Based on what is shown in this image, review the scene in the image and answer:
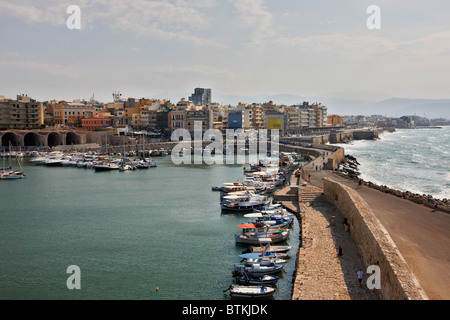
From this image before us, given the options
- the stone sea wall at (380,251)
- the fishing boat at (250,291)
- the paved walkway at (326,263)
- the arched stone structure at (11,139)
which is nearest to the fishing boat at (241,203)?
the paved walkway at (326,263)

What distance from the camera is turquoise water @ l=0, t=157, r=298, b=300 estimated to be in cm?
1571

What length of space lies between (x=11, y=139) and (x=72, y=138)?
10325mm

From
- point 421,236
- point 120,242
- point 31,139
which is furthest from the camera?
point 31,139

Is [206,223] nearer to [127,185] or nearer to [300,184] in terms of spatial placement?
[300,184]

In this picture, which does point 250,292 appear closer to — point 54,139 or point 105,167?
point 105,167

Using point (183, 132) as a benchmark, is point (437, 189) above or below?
below

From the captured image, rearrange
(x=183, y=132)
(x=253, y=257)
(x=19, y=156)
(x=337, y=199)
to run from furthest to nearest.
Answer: (x=183, y=132) → (x=19, y=156) → (x=337, y=199) → (x=253, y=257)

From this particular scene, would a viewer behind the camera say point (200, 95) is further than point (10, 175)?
Yes

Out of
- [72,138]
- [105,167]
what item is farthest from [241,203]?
[72,138]

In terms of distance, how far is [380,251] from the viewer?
13.1m

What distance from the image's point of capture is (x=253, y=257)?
1730 centimetres

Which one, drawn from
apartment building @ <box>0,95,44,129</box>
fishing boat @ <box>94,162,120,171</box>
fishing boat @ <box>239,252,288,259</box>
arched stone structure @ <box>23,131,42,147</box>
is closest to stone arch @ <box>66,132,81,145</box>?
arched stone structure @ <box>23,131,42,147</box>

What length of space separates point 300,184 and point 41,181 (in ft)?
89.1

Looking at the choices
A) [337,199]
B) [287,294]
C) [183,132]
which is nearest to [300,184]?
[337,199]
